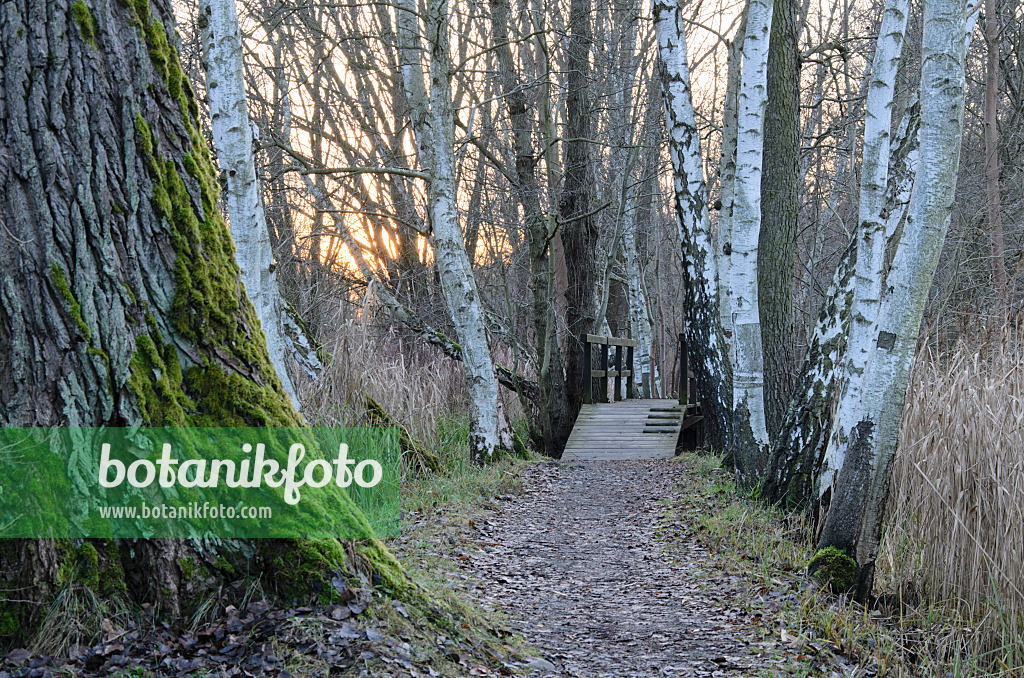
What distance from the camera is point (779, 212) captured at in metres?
8.62

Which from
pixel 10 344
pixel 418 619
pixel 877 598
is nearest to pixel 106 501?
pixel 10 344

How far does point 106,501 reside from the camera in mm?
2789

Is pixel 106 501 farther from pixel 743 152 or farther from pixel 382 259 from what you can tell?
pixel 382 259

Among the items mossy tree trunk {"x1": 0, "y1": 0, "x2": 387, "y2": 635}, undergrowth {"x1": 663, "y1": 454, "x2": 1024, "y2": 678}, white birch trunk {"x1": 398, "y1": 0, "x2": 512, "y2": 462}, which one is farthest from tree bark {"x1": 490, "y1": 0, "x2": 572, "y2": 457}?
mossy tree trunk {"x1": 0, "y1": 0, "x2": 387, "y2": 635}

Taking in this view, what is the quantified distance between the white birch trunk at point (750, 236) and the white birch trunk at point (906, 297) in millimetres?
2794

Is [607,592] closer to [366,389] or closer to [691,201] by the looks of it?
[366,389]

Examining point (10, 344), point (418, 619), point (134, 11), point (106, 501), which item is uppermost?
point (134, 11)

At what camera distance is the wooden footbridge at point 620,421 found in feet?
36.1

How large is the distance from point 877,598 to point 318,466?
11.0 feet

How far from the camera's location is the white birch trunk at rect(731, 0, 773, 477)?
281 inches

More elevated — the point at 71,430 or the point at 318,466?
the point at 71,430

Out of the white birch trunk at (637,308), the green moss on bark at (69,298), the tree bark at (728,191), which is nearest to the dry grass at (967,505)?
the tree bark at (728,191)

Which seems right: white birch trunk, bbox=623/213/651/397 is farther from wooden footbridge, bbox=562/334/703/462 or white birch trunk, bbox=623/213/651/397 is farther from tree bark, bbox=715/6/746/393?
tree bark, bbox=715/6/746/393

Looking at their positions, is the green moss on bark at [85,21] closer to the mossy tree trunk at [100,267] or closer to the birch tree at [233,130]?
the mossy tree trunk at [100,267]
